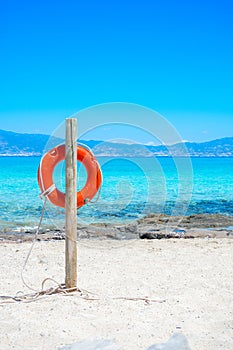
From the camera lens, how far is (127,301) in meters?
4.22

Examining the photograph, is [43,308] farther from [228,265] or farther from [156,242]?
[156,242]

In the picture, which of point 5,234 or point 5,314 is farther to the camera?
point 5,234

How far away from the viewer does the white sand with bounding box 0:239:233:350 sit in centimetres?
339

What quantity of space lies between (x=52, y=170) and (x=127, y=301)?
160 centimetres

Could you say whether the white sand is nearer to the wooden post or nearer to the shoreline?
the wooden post

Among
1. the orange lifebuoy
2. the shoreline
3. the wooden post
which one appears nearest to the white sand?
the wooden post

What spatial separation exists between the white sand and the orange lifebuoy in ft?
3.25

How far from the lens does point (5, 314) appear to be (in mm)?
3768

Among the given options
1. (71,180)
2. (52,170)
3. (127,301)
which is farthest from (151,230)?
(71,180)

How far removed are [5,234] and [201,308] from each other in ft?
19.6

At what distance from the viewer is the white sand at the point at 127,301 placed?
3389mm

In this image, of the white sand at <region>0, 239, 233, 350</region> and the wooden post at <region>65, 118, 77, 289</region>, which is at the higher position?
the wooden post at <region>65, 118, 77, 289</region>

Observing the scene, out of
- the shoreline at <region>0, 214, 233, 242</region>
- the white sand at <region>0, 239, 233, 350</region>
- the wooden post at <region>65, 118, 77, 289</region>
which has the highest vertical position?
the wooden post at <region>65, 118, 77, 289</region>

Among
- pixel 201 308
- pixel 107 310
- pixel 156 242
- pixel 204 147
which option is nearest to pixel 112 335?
pixel 107 310
